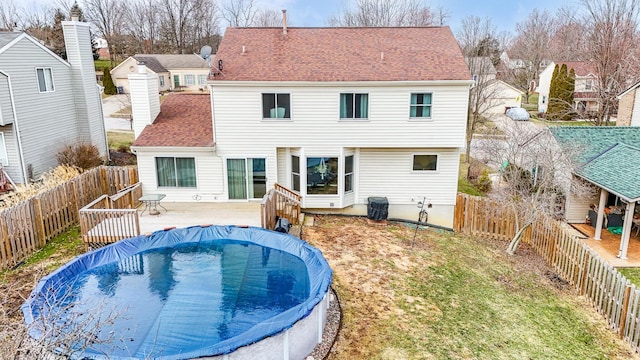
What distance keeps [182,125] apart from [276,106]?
4.23m

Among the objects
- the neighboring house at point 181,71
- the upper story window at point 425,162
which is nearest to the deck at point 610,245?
the upper story window at point 425,162

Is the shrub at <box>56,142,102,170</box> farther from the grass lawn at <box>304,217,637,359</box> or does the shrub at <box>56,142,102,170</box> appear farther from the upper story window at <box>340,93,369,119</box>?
the upper story window at <box>340,93,369,119</box>

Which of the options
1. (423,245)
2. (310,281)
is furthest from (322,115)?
(310,281)

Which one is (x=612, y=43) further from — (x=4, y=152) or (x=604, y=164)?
(x=4, y=152)

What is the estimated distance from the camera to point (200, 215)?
1631 cm

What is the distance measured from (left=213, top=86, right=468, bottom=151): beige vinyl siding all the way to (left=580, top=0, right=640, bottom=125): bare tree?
66.7 ft

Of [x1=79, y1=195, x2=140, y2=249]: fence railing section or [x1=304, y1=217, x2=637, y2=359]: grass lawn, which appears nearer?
[x1=304, y1=217, x2=637, y2=359]: grass lawn

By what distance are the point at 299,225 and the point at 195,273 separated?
17.1ft

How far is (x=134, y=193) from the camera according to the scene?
1705cm

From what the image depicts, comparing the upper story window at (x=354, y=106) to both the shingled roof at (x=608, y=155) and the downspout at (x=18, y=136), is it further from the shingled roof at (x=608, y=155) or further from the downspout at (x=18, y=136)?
the downspout at (x=18, y=136)

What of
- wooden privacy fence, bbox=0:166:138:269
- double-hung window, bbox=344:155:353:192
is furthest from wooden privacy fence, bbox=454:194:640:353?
wooden privacy fence, bbox=0:166:138:269

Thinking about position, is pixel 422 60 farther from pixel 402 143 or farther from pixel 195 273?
pixel 195 273

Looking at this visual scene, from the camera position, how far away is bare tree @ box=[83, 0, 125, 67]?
223 feet

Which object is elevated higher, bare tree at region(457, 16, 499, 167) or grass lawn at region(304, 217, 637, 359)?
bare tree at region(457, 16, 499, 167)
